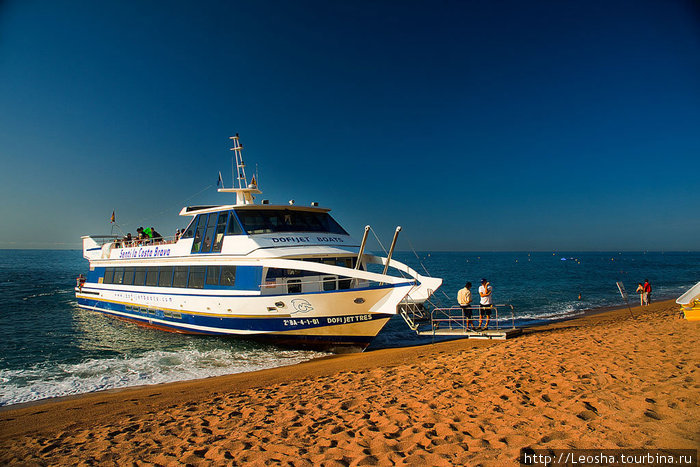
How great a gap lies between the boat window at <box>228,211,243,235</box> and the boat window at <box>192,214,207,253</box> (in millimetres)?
1526

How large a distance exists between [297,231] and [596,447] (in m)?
10.8

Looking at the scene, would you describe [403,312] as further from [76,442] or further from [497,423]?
[76,442]

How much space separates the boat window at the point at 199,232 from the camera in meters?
14.1

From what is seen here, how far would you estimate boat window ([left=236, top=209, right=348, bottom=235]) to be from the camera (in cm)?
1300

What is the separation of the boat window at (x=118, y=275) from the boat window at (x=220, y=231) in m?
8.61

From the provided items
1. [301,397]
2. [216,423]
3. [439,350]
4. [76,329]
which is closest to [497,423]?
[301,397]

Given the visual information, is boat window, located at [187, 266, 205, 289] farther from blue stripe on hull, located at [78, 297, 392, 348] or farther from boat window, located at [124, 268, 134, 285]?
boat window, located at [124, 268, 134, 285]

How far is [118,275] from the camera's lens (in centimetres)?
1894

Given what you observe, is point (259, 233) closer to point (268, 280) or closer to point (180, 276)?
point (268, 280)

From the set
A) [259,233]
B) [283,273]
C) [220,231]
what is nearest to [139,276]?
[220,231]

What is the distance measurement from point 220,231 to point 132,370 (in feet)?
17.1

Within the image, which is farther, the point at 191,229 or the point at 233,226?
the point at 191,229

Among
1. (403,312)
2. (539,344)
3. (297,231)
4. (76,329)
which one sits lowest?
(76,329)

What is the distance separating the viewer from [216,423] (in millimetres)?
5898
